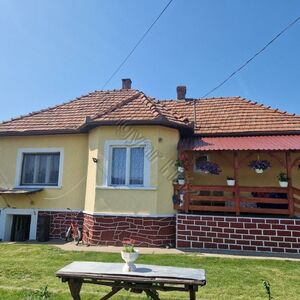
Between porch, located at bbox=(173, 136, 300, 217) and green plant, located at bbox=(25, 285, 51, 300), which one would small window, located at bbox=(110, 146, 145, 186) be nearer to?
porch, located at bbox=(173, 136, 300, 217)

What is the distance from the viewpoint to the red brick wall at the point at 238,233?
1202cm

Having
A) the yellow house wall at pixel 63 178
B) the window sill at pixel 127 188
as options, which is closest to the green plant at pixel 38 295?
the window sill at pixel 127 188

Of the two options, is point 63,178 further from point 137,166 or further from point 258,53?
point 258,53

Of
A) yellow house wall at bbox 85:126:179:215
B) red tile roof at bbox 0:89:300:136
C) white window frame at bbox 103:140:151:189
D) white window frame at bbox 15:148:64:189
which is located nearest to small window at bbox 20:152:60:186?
white window frame at bbox 15:148:64:189

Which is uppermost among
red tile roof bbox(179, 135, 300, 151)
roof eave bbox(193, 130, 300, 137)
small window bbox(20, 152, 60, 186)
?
roof eave bbox(193, 130, 300, 137)

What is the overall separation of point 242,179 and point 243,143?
7.86 feet

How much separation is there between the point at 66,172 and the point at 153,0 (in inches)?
375

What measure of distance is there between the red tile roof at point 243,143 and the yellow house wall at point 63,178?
18.2ft

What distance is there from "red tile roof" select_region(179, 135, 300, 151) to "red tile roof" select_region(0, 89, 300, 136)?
692 millimetres

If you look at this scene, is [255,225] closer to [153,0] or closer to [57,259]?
[57,259]

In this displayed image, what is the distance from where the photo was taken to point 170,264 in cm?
977

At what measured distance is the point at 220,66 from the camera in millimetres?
14273

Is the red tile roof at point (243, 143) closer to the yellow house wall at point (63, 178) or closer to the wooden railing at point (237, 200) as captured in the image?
the wooden railing at point (237, 200)

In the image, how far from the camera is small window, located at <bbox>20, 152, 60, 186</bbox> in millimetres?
16203
